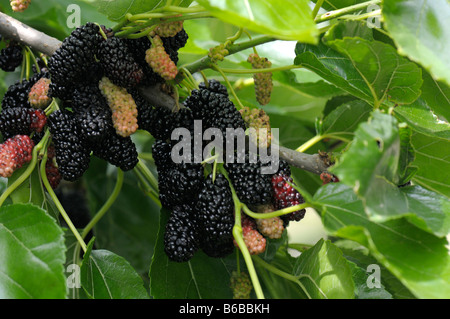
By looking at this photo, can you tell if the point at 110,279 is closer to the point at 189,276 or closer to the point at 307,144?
the point at 189,276

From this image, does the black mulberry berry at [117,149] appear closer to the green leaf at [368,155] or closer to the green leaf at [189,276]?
the green leaf at [189,276]

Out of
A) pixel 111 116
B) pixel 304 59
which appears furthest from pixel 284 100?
pixel 111 116

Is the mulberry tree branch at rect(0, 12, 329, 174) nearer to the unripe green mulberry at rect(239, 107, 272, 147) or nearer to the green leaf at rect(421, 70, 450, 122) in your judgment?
the unripe green mulberry at rect(239, 107, 272, 147)

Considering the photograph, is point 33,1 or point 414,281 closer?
point 414,281

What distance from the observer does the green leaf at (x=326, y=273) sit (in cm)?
68

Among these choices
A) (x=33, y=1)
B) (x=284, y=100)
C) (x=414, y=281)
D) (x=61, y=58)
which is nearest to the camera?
(x=414, y=281)

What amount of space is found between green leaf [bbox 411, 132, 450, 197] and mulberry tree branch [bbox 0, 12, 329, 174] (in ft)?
0.66

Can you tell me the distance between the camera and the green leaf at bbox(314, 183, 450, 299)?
1.84 ft

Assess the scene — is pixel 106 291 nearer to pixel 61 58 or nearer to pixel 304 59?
pixel 61 58

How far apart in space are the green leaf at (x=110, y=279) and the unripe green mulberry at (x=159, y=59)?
0.29 m

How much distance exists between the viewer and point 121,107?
2.37 ft

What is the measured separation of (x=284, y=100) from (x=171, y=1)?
2.49ft

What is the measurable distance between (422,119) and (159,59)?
1.39 feet
